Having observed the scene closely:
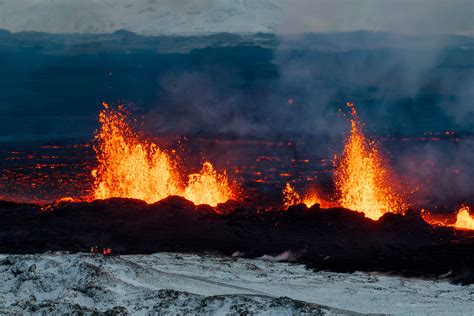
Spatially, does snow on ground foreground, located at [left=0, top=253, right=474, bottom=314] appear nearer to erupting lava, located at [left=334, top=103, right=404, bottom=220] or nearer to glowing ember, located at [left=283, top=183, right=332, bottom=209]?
erupting lava, located at [left=334, top=103, right=404, bottom=220]

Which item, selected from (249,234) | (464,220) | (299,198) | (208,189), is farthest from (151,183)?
(464,220)

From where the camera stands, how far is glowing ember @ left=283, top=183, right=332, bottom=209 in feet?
150

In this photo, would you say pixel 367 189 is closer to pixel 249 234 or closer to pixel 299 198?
pixel 299 198

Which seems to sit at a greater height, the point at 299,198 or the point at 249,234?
the point at 299,198

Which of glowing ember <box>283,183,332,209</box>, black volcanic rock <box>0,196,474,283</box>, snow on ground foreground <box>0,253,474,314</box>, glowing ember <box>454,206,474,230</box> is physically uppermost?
glowing ember <box>283,183,332,209</box>

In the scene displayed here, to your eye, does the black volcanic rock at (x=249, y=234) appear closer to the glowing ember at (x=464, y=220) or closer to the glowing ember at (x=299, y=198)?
the glowing ember at (x=464, y=220)

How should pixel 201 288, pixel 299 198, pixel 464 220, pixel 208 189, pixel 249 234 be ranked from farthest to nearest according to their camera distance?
pixel 299 198, pixel 208 189, pixel 464 220, pixel 249 234, pixel 201 288

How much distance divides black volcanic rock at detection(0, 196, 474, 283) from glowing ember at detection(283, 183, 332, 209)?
27.6 ft

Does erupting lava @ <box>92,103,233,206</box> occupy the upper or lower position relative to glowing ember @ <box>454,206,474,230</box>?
upper

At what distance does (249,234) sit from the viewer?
32906 millimetres

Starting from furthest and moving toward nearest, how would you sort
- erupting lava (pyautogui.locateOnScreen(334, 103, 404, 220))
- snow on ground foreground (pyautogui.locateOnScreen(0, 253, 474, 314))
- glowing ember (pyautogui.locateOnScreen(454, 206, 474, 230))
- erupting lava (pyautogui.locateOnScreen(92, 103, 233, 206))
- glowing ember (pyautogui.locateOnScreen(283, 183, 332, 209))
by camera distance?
1. glowing ember (pyautogui.locateOnScreen(283, 183, 332, 209))
2. erupting lava (pyautogui.locateOnScreen(92, 103, 233, 206))
3. erupting lava (pyautogui.locateOnScreen(334, 103, 404, 220))
4. glowing ember (pyautogui.locateOnScreen(454, 206, 474, 230))
5. snow on ground foreground (pyautogui.locateOnScreen(0, 253, 474, 314))

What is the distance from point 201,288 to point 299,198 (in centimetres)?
2530

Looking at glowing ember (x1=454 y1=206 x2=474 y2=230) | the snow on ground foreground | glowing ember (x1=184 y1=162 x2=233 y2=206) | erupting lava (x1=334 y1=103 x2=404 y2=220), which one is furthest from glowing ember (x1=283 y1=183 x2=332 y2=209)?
the snow on ground foreground

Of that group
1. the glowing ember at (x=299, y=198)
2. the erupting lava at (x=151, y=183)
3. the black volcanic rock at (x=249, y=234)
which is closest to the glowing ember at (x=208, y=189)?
the erupting lava at (x=151, y=183)
